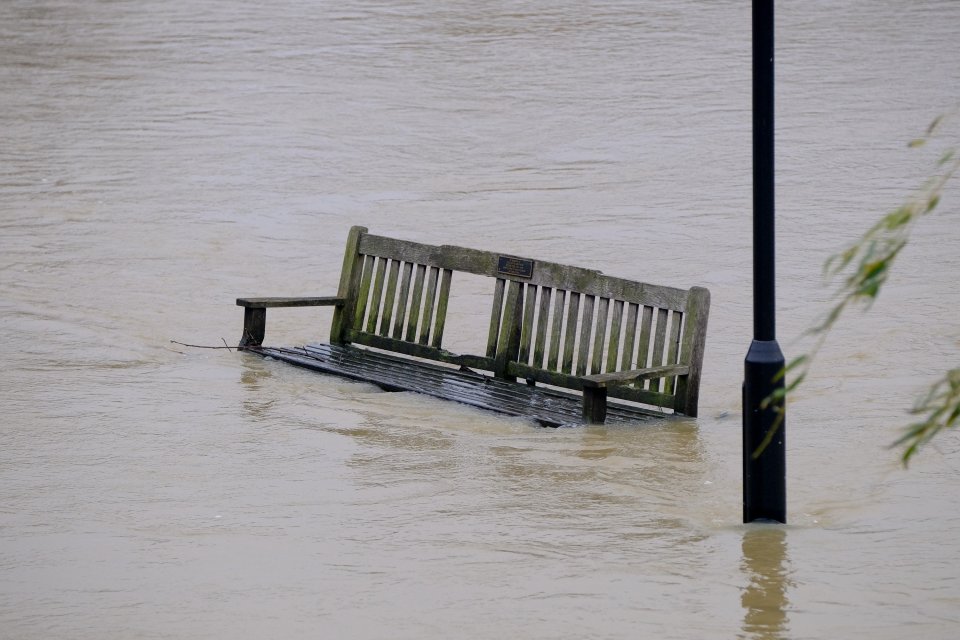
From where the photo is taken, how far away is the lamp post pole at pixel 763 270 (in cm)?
574

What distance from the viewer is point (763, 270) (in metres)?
5.80

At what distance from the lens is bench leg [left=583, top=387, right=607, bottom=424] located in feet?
25.8

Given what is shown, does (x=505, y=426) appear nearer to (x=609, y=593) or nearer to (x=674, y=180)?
(x=609, y=593)

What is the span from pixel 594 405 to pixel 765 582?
242cm

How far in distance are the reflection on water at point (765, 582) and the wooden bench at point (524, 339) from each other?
1.92 meters

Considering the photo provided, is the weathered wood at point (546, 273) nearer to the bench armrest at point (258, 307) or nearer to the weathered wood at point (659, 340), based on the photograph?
the weathered wood at point (659, 340)

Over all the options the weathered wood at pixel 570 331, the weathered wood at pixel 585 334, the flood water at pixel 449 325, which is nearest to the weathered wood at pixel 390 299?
the flood water at pixel 449 325

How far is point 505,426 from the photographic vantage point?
26.7 feet

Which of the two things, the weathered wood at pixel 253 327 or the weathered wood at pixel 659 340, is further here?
the weathered wood at pixel 253 327

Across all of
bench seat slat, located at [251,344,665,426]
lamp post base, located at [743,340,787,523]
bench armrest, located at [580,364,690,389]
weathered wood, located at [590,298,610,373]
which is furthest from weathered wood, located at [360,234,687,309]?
lamp post base, located at [743,340,787,523]

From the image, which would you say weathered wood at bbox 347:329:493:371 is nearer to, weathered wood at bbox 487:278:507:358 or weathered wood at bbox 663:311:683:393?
weathered wood at bbox 487:278:507:358

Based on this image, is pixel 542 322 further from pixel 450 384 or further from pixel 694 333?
pixel 694 333

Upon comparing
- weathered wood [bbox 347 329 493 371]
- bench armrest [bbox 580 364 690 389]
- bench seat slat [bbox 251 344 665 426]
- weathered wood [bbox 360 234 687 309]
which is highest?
weathered wood [bbox 360 234 687 309]

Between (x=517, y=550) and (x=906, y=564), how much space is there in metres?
1.66
